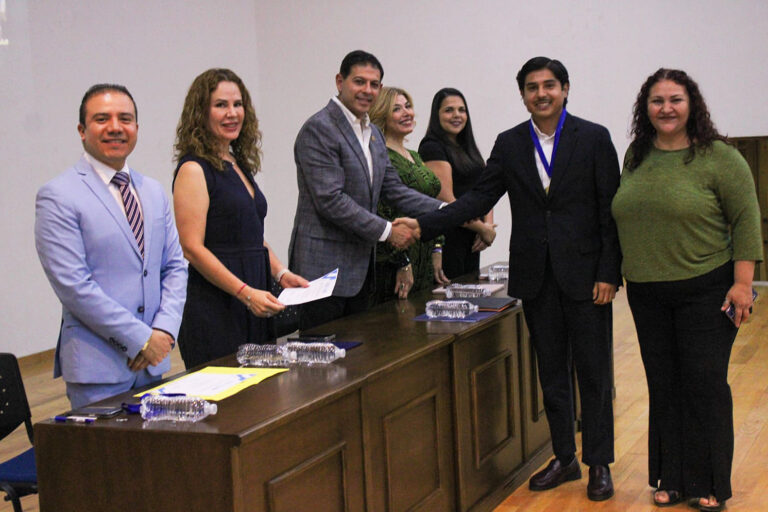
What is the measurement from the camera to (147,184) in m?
2.55

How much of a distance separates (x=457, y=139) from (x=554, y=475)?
1.91 m

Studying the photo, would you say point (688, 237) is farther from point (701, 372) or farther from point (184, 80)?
point (184, 80)

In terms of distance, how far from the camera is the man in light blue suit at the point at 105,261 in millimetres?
2303

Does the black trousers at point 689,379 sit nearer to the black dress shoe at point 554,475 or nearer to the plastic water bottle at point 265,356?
the black dress shoe at point 554,475

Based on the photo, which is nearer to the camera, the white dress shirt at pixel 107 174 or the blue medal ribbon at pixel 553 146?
the white dress shirt at pixel 107 174

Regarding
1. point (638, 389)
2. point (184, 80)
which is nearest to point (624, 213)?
point (638, 389)

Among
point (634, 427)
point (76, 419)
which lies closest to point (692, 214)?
point (634, 427)

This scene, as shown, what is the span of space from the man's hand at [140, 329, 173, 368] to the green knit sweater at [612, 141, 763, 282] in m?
1.53

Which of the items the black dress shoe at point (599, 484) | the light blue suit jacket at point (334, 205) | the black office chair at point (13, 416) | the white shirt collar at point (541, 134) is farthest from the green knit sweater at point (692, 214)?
the black office chair at point (13, 416)

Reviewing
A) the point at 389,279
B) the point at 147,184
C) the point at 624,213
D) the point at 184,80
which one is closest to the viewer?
the point at 147,184

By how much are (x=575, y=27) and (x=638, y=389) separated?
4.64 metres

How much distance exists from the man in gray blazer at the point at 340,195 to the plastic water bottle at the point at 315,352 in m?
0.89

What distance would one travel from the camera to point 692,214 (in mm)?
2814

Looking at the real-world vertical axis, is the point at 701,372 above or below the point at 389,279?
A: below
